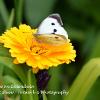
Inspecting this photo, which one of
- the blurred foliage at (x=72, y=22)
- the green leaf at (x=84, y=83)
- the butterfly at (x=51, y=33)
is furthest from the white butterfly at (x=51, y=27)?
the blurred foliage at (x=72, y=22)

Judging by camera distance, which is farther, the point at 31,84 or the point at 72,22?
the point at 72,22

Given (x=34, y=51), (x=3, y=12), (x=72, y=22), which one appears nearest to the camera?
(x=34, y=51)

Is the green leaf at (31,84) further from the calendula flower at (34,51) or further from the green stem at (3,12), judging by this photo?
the green stem at (3,12)

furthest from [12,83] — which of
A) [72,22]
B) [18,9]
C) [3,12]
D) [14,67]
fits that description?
[72,22]

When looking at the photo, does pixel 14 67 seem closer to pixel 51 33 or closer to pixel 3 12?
pixel 51 33

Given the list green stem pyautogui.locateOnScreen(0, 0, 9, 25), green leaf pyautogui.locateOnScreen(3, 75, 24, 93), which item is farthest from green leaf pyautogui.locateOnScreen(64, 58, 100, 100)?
green stem pyautogui.locateOnScreen(0, 0, 9, 25)

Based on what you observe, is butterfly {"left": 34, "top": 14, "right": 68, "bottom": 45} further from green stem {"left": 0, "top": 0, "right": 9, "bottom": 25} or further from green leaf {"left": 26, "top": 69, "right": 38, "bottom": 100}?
green stem {"left": 0, "top": 0, "right": 9, "bottom": 25}
